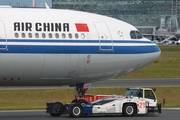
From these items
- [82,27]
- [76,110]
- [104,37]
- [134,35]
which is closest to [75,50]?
[82,27]

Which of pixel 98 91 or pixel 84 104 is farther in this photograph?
pixel 98 91

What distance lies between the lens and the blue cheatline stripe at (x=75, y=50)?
28844 mm

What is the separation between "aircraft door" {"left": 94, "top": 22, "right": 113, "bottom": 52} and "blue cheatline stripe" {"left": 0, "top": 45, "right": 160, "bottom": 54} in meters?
0.18

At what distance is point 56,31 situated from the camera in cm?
3005

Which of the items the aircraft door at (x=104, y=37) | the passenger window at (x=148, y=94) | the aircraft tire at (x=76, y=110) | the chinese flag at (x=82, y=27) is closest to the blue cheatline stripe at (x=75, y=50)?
the aircraft door at (x=104, y=37)

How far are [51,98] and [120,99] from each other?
14123 millimetres

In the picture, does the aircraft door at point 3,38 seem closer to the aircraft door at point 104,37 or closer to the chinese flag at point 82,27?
the chinese flag at point 82,27

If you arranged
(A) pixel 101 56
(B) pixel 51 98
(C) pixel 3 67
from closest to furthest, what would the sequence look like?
(C) pixel 3 67
(A) pixel 101 56
(B) pixel 51 98

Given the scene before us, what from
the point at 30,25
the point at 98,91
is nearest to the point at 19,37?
the point at 30,25

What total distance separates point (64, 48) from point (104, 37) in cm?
225

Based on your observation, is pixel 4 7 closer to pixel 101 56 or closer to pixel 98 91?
pixel 101 56

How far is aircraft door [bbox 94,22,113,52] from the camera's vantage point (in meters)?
30.9

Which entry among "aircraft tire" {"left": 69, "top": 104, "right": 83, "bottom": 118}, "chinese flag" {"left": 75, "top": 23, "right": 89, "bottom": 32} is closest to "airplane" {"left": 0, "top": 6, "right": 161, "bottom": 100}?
"chinese flag" {"left": 75, "top": 23, "right": 89, "bottom": 32}

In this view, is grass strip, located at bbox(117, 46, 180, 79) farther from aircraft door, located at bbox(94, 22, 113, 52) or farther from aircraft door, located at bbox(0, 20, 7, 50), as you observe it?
aircraft door, located at bbox(0, 20, 7, 50)
